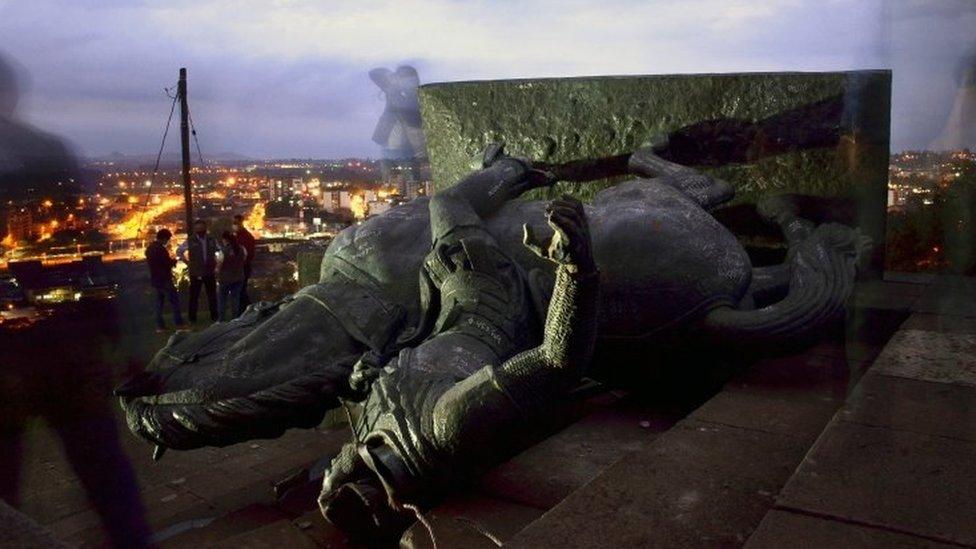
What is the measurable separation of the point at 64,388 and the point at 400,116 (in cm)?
458

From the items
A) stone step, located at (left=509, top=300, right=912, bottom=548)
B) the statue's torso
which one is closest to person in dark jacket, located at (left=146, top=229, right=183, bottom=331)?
the statue's torso

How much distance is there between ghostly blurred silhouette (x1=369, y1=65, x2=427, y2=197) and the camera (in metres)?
6.31

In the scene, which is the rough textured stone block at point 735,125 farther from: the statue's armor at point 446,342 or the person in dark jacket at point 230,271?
the person in dark jacket at point 230,271

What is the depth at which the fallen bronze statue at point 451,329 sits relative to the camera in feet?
6.77

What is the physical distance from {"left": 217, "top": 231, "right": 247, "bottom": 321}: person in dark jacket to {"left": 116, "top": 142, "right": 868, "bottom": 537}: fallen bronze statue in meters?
6.40

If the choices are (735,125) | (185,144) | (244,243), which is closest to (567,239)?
(735,125)

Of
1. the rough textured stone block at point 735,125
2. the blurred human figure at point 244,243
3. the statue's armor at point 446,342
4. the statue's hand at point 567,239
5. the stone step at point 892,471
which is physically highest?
the rough textured stone block at point 735,125

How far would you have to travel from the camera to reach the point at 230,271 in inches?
368

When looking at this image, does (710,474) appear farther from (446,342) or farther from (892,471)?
(446,342)

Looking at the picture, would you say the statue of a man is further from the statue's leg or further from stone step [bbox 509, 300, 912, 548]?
the statue's leg

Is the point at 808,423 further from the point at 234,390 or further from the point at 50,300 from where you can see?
the point at 50,300

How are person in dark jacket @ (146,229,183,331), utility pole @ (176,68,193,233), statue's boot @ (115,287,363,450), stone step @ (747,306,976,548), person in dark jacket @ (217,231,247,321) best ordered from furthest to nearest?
utility pole @ (176,68,193,233) → person in dark jacket @ (146,229,183,331) → person in dark jacket @ (217,231,247,321) → statue's boot @ (115,287,363,450) → stone step @ (747,306,976,548)

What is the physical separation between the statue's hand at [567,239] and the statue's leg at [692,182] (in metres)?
1.99

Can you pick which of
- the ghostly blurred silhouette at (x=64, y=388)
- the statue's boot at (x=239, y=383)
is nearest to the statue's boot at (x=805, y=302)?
the statue's boot at (x=239, y=383)
